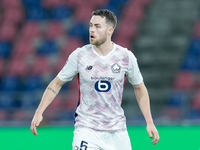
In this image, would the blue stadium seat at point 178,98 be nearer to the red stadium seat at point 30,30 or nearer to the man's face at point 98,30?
the red stadium seat at point 30,30

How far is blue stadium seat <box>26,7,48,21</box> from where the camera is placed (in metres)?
14.5

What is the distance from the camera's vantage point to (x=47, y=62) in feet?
42.1

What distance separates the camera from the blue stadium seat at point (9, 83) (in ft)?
40.6

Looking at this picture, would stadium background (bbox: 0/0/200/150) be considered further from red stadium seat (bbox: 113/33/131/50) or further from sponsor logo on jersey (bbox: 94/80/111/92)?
sponsor logo on jersey (bbox: 94/80/111/92)

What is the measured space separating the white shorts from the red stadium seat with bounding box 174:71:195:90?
27.5 ft

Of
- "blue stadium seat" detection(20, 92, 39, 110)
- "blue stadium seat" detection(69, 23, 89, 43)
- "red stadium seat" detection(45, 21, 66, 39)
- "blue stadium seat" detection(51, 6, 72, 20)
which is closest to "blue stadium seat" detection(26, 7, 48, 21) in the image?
"blue stadium seat" detection(51, 6, 72, 20)

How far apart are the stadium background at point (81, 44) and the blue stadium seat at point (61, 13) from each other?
25 mm

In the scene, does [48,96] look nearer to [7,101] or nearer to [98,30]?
[98,30]

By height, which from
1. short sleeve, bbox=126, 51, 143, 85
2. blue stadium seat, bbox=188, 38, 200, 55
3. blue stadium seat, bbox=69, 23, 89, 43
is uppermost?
blue stadium seat, bbox=69, 23, 89, 43

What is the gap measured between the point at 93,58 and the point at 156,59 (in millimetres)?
9306

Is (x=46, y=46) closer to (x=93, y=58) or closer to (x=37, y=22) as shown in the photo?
(x=37, y=22)

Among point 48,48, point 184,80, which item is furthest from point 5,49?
point 184,80

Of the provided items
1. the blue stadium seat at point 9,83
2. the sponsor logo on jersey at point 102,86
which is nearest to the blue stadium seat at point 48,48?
the blue stadium seat at point 9,83

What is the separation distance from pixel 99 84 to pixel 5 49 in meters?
10.2
